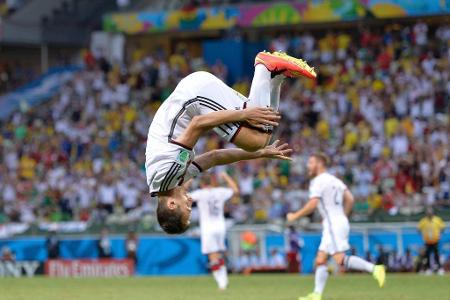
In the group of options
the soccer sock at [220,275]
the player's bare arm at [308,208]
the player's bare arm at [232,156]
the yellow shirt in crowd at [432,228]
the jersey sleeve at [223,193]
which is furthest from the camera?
the yellow shirt in crowd at [432,228]

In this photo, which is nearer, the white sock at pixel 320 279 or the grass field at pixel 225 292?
the white sock at pixel 320 279

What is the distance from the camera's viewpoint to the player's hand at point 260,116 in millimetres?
11336

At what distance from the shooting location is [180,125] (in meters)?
11.9

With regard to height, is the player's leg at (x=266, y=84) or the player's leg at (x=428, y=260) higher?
the player's leg at (x=266, y=84)

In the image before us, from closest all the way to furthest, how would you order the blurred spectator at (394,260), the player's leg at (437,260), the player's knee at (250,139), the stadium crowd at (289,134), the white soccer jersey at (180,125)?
the white soccer jersey at (180,125), the player's knee at (250,139), the player's leg at (437,260), the blurred spectator at (394,260), the stadium crowd at (289,134)

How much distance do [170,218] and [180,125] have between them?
3.52ft

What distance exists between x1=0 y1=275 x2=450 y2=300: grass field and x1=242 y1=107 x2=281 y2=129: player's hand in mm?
6105

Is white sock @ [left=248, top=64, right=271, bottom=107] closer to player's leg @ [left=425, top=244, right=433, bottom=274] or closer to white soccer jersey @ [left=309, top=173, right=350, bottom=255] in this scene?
white soccer jersey @ [left=309, top=173, right=350, bottom=255]

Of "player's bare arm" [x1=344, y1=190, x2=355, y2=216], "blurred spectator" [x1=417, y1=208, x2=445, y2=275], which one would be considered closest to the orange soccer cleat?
"player's bare arm" [x1=344, y1=190, x2=355, y2=216]

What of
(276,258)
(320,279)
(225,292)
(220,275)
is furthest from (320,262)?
(276,258)

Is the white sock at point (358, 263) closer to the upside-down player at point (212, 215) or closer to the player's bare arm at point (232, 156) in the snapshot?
the upside-down player at point (212, 215)

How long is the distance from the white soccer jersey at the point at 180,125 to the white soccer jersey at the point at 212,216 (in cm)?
910

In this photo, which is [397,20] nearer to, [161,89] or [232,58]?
[232,58]

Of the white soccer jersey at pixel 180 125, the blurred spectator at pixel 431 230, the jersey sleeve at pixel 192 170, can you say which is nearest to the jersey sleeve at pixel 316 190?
the jersey sleeve at pixel 192 170
